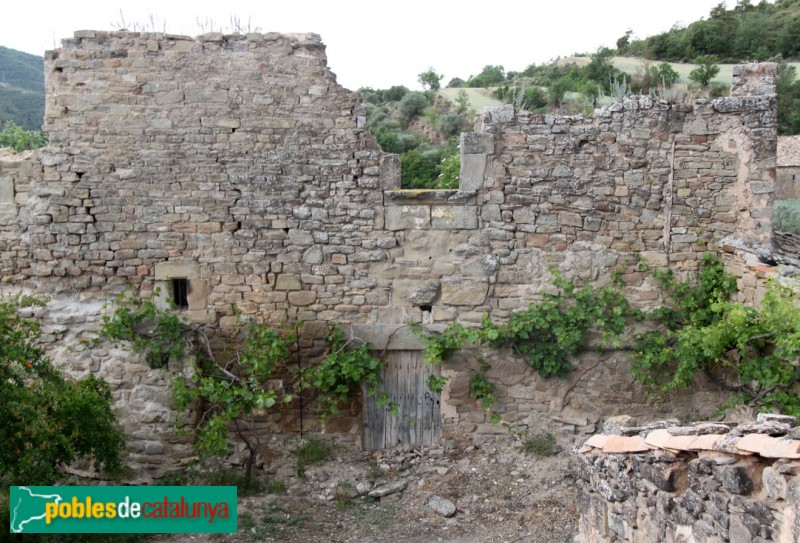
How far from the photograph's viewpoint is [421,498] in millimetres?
6523

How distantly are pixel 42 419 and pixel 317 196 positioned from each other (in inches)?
124

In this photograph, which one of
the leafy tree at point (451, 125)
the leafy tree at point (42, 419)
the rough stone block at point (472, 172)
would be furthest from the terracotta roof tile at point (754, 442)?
the leafy tree at point (451, 125)

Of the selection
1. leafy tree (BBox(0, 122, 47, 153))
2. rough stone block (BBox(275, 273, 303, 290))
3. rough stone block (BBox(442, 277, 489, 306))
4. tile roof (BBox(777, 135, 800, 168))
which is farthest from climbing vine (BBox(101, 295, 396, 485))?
tile roof (BBox(777, 135, 800, 168))

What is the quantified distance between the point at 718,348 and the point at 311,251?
402cm

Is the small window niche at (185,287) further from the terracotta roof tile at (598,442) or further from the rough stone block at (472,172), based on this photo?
the terracotta roof tile at (598,442)

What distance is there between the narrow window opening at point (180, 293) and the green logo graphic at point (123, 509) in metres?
1.82

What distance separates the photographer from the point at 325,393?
706 centimetres

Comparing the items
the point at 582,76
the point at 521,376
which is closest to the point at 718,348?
the point at 521,376

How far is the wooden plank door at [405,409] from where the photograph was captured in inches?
283

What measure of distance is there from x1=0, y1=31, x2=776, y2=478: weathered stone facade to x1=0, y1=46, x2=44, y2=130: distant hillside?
19.4m

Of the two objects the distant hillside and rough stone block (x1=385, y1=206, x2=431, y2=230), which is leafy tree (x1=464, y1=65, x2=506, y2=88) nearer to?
the distant hillside

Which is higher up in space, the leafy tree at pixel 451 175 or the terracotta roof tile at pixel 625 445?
the leafy tree at pixel 451 175

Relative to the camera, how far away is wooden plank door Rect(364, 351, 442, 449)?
7.19 meters

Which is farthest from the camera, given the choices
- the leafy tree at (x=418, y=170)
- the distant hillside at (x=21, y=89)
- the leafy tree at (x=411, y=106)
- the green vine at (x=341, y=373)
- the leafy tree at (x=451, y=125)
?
the distant hillside at (x=21, y=89)
